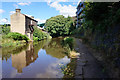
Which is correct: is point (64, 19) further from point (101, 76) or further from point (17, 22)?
point (101, 76)

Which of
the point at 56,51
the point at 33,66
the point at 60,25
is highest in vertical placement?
the point at 60,25

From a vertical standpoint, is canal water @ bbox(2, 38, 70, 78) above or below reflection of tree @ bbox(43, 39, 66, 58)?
below

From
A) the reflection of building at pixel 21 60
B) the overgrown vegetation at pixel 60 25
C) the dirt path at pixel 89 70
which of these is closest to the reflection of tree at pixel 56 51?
the reflection of building at pixel 21 60

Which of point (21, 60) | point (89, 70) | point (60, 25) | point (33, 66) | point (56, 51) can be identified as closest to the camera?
point (89, 70)

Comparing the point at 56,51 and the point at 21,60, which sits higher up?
the point at 56,51

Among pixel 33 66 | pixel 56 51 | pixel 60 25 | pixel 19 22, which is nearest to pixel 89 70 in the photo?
pixel 33 66

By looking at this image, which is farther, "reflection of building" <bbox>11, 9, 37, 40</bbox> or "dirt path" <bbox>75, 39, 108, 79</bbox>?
"reflection of building" <bbox>11, 9, 37, 40</bbox>

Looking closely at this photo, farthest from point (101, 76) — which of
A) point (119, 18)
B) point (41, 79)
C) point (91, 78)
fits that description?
point (41, 79)

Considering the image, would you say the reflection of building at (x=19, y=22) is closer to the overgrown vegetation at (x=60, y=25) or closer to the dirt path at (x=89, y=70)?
the overgrown vegetation at (x=60, y=25)

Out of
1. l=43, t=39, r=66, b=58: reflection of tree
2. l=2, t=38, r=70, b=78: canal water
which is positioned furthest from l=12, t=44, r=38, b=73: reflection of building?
l=43, t=39, r=66, b=58: reflection of tree

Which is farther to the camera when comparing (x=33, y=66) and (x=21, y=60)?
(x=21, y=60)

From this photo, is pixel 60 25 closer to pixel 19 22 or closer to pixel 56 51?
pixel 19 22

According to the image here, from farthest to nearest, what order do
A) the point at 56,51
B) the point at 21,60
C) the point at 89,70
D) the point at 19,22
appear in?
the point at 19,22 → the point at 56,51 → the point at 21,60 → the point at 89,70

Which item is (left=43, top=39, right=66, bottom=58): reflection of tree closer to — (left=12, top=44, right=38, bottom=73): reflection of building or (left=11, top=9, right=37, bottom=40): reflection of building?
(left=12, top=44, right=38, bottom=73): reflection of building
